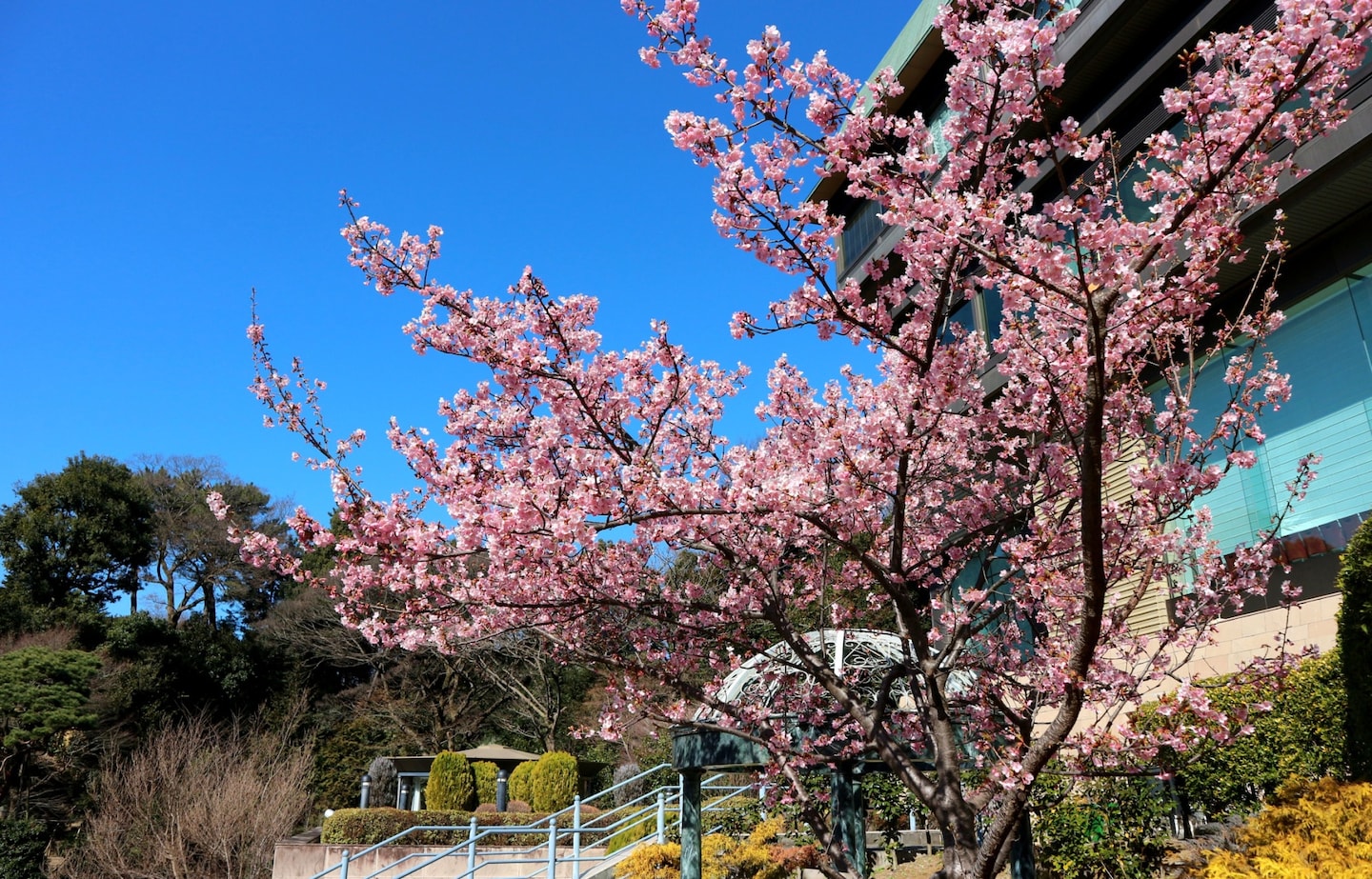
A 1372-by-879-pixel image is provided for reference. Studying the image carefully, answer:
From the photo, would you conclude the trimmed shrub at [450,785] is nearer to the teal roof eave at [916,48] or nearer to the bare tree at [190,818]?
the bare tree at [190,818]

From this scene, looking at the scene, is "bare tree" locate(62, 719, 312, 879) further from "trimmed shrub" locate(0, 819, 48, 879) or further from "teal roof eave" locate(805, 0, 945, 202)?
"teal roof eave" locate(805, 0, 945, 202)

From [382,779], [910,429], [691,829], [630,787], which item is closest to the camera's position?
[910,429]

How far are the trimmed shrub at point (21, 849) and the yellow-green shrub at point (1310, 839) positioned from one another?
1797 centimetres

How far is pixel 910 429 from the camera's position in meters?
4.27

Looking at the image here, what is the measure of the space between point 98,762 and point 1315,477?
2375cm

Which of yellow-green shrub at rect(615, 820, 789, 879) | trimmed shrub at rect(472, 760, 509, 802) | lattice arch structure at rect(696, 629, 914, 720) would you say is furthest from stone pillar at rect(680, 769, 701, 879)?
trimmed shrub at rect(472, 760, 509, 802)

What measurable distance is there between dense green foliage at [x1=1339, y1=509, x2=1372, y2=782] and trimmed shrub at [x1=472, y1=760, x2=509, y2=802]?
17.4 m

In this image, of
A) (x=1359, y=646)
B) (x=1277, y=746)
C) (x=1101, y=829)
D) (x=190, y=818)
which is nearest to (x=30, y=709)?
(x=190, y=818)

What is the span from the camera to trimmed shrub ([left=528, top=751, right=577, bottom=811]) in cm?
1774

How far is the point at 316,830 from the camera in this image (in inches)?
655

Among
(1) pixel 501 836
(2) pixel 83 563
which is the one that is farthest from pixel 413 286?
(2) pixel 83 563

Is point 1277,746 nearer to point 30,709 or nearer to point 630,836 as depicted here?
point 630,836

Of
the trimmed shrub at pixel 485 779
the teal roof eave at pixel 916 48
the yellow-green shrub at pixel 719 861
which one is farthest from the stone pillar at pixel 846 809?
→ the trimmed shrub at pixel 485 779

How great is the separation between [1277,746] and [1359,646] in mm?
2269
